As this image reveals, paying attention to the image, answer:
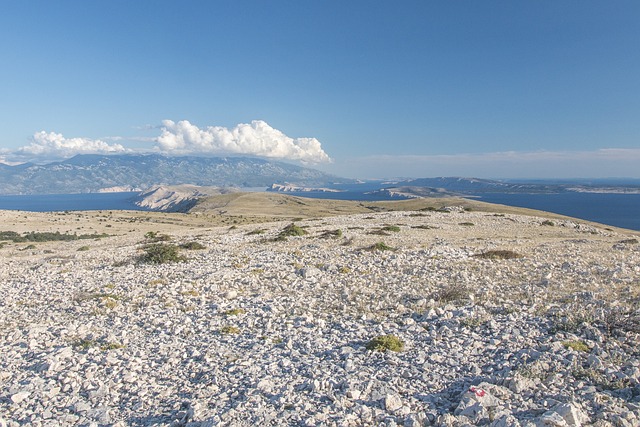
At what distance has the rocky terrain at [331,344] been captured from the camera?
8195mm

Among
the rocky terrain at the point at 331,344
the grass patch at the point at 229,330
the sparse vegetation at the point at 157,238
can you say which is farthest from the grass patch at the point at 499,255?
the sparse vegetation at the point at 157,238

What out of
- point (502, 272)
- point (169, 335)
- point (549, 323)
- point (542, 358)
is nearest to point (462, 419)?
point (542, 358)

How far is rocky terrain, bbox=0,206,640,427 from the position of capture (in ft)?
26.9

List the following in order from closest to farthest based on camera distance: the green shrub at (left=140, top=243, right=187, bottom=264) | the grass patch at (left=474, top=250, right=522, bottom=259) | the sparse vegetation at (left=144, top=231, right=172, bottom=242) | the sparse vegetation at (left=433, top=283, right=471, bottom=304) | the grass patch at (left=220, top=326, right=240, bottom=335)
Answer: the grass patch at (left=220, top=326, right=240, bottom=335) → the sparse vegetation at (left=433, top=283, right=471, bottom=304) → the grass patch at (left=474, top=250, right=522, bottom=259) → the green shrub at (left=140, top=243, right=187, bottom=264) → the sparse vegetation at (left=144, top=231, right=172, bottom=242)

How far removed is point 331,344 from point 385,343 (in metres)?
1.58

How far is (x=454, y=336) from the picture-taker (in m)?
11.8

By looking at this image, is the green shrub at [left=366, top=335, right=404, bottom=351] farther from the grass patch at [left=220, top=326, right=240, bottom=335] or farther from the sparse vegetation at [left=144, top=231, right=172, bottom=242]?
the sparse vegetation at [left=144, top=231, right=172, bottom=242]

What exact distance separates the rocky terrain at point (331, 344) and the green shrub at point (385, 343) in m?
0.06

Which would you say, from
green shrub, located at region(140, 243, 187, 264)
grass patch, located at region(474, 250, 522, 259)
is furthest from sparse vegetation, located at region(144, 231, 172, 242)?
grass patch, located at region(474, 250, 522, 259)

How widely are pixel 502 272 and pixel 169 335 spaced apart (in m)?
15.1

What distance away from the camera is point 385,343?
11.2 m

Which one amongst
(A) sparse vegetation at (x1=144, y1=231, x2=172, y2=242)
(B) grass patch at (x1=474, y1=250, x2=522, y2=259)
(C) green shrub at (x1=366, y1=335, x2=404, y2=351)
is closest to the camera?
(C) green shrub at (x1=366, y1=335, x2=404, y2=351)

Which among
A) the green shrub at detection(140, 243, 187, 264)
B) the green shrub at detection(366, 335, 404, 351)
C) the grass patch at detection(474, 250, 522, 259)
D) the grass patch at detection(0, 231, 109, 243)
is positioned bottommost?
the grass patch at detection(0, 231, 109, 243)

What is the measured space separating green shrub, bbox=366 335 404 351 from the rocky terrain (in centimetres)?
6
